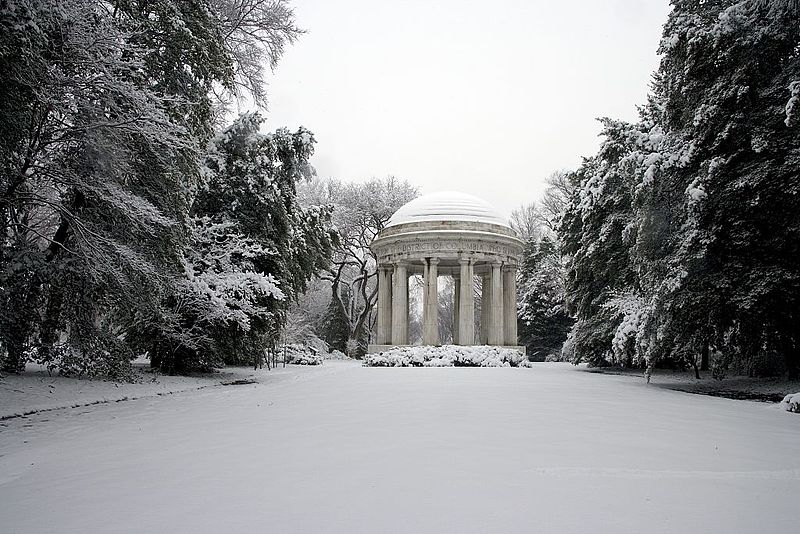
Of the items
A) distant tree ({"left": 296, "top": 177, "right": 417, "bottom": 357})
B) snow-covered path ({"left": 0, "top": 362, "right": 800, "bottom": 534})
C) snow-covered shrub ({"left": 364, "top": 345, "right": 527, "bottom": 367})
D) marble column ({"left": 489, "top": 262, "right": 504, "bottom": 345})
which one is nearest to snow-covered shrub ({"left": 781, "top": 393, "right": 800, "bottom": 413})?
snow-covered path ({"left": 0, "top": 362, "right": 800, "bottom": 534})

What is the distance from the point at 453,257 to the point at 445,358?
27.1 ft

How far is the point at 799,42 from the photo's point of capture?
13.5 m

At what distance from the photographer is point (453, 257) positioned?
32.5 meters

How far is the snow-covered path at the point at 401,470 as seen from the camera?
4023 mm

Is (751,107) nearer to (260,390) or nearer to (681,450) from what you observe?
(681,450)

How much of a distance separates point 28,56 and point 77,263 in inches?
194

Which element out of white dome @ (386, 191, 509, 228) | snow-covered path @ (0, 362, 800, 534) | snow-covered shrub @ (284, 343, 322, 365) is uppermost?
white dome @ (386, 191, 509, 228)

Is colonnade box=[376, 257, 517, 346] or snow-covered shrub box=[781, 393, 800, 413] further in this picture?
colonnade box=[376, 257, 517, 346]

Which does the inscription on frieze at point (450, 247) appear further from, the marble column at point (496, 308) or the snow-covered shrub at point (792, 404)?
the snow-covered shrub at point (792, 404)

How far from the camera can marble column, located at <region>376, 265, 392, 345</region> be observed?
35.2 meters

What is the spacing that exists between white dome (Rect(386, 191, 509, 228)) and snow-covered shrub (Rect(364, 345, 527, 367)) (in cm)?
868

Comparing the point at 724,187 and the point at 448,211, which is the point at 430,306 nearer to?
the point at 448,211

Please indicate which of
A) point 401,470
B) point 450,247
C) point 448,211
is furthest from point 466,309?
point 401,470

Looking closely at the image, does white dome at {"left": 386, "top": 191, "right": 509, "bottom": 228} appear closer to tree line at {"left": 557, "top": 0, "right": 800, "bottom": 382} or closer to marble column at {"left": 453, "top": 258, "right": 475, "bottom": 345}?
marble column at {"left": 453, "top": 258, "right": 475, "bottom": 345}
